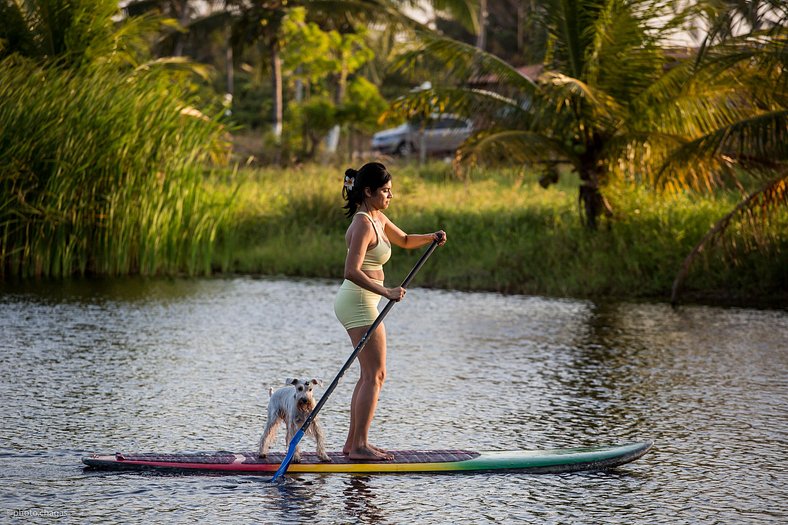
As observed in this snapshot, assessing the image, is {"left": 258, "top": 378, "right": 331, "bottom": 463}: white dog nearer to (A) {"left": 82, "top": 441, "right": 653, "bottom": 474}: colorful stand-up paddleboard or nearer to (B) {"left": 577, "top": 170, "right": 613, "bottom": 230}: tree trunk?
(A) {"left": 82, "top": 441, "right": 653, "bottom": 474}: colorful stand-up paddleboard

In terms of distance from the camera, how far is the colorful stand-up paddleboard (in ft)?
23.7

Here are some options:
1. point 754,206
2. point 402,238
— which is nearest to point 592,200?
point 754,206

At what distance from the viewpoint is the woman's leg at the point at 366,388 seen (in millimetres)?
7164

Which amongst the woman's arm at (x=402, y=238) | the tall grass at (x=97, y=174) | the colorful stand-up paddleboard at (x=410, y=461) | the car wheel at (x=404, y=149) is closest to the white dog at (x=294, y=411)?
the colorful stand-up paddleboard at (x=410, y=461)

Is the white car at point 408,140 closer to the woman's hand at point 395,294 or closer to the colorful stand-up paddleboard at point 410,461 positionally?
the colorful stand-up paddleboard at point 410,461

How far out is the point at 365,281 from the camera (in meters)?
7.07

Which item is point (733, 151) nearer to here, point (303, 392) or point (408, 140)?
point (303, 392)

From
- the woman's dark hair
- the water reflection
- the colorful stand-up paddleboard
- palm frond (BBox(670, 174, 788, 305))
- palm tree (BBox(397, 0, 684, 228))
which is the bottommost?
the water reflection

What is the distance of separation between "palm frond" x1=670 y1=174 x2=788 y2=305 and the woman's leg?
10.2 m

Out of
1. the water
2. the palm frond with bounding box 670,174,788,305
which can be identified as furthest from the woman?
the palm frond with bounding box 670,174,788,305

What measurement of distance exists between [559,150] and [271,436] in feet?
42.7

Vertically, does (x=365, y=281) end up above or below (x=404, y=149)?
below

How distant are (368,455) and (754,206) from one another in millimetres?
10490

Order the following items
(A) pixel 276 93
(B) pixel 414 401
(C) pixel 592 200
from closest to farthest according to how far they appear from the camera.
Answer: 1. (B) pixel 414 401
2. (C) pixel 592 200
3. (A) pixel 276 93
